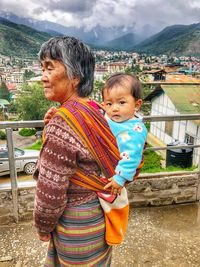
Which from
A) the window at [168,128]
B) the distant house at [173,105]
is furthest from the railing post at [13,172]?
the window at [168,128]

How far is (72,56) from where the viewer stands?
40.8 inches

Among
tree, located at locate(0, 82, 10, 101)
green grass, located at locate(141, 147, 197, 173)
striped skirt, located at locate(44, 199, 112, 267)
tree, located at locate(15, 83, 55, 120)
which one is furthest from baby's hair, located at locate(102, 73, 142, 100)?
tree, located at locate(0, 82, 10, 101)

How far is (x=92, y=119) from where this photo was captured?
1.02m

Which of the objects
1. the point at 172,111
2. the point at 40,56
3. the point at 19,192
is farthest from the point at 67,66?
the point at 172,111

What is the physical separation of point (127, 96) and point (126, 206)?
0.53m

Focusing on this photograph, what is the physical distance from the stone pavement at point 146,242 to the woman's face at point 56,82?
1827mm

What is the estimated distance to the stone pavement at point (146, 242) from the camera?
231cm

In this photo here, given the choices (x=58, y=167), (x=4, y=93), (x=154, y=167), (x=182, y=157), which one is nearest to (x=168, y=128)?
(x=154, y=167)

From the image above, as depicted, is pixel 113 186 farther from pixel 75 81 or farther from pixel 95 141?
pixel 75 81

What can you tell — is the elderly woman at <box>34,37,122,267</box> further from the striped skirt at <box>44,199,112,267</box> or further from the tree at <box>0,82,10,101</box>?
the tree at <box>0,82,10,101</box>

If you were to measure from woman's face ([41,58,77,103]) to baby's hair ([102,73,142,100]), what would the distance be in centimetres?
17

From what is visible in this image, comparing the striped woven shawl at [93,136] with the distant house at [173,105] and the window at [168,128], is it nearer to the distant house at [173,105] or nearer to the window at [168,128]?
the distant house at [173,105]

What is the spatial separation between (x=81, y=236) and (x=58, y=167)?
382mm

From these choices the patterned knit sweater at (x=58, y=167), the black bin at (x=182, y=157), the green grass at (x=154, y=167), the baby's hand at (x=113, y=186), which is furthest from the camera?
the black bin at (x=182, y=157)
